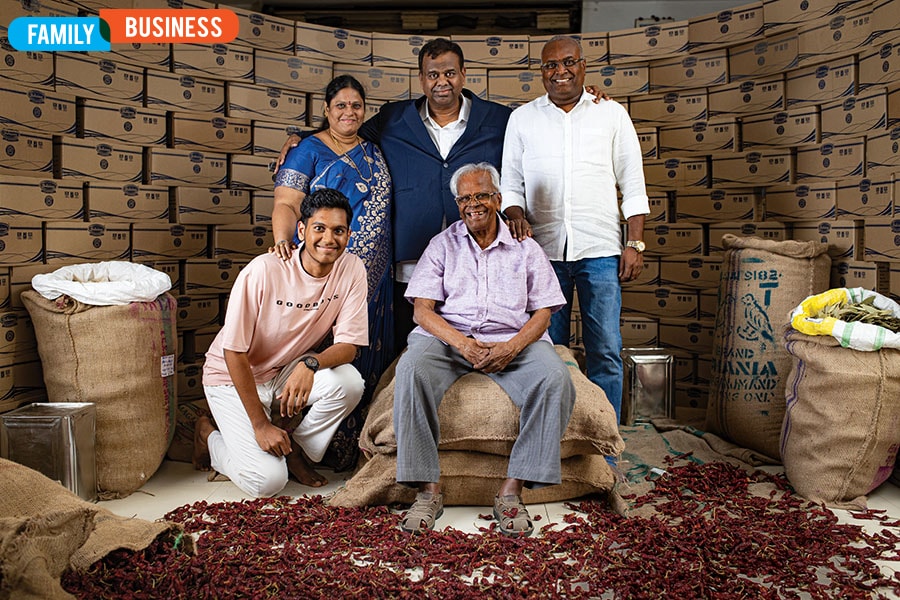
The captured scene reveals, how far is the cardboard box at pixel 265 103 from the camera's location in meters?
3.77

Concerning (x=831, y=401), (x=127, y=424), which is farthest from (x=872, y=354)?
(x=127, y=424)

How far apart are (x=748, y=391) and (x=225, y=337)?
211cm

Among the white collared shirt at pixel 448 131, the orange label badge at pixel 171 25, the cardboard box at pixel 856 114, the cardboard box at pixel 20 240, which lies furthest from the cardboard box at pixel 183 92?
the cardboard box at pixel 856 114

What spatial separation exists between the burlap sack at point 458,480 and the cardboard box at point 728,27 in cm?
230

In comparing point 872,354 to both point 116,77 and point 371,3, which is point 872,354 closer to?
point 116,77

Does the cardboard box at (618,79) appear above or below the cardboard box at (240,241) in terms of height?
above

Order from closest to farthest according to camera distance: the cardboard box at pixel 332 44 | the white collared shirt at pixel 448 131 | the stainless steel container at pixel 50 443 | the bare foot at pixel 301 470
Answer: the stainless steel container at pixel 50 443 → the bare foot at pixel 301 470 → the white collared shirt at pixel 448 131 → the cardboard box at pixel 332 44

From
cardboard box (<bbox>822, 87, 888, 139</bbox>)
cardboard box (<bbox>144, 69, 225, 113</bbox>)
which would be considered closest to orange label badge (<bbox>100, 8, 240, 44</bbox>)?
cardboard box (<bbox>144, 69, 225, 113</bbox>)

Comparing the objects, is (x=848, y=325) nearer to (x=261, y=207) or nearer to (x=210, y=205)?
(x=261, y=207)

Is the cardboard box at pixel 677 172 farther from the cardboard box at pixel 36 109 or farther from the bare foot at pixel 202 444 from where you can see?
the cardboard box at pixel 36 109

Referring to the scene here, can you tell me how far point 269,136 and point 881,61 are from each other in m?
2.70

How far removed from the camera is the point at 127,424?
277 centimetres

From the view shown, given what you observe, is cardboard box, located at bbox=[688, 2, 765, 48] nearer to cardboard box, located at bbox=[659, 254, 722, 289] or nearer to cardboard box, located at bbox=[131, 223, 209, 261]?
cardboard box, located at bbox=[659, 254, 722, 289]

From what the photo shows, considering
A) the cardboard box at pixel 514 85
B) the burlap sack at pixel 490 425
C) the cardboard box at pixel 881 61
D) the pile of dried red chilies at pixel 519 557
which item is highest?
the cardboard box at pixel 514 85
